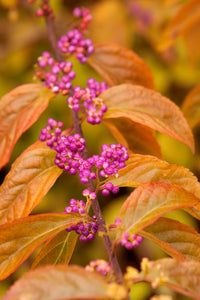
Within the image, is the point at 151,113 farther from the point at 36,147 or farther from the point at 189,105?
the point at 189,105

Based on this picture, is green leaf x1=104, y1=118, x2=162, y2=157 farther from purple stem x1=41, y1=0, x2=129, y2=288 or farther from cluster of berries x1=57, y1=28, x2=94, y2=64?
cluster of berries x1=57, y1=28, x2=94, y2=64

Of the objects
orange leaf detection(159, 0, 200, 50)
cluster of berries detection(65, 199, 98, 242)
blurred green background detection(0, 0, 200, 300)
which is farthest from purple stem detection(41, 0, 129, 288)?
blurred green background detection(0, 0, 200, 300)

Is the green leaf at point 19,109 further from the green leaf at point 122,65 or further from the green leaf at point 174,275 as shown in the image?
the green leaf at point 174,275

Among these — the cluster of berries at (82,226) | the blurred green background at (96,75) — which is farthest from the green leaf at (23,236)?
the blurred green background at (96,75)

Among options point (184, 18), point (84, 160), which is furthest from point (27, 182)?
point (184, 18)

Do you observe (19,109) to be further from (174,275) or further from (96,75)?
(96,75)

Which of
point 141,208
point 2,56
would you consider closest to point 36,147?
point 141,208
